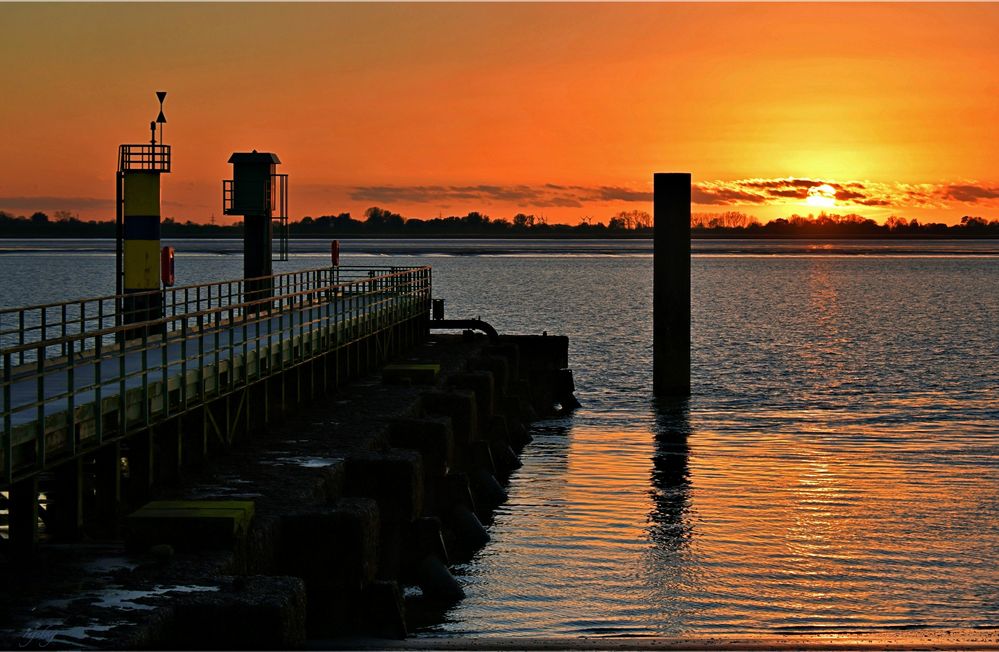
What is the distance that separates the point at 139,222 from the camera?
111 ft

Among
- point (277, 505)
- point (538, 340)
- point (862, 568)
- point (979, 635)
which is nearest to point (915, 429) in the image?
point (538, 340)

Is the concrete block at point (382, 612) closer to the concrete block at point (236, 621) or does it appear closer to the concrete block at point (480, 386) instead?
the concrete block at point (236, 621)

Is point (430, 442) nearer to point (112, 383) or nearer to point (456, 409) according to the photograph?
point (456, 409)

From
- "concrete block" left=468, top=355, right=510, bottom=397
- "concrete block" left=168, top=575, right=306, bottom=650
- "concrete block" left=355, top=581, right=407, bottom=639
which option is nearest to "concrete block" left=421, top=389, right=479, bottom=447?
"concrete block" left=468, top=355, right=510, bottom=397

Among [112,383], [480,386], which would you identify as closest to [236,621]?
[112,383]

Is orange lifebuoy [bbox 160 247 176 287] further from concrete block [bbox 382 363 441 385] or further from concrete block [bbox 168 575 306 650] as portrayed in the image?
concrete block [bbox 168 575 306 650]

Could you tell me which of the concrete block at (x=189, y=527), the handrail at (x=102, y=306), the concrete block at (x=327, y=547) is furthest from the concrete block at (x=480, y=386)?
the concrete block at (x=189, y=527)

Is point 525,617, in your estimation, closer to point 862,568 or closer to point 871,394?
point 862,568

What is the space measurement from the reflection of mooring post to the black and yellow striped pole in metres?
13.7

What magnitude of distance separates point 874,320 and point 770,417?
54.5 metres

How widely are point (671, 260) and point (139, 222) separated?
1457cm

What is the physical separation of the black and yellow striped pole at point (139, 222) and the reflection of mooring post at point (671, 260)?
44.9 feet

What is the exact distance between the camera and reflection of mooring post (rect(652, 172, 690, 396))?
39.3 meters

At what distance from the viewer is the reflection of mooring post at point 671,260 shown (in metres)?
39.3
